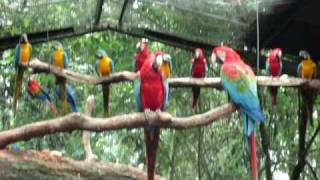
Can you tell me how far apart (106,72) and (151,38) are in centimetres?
59

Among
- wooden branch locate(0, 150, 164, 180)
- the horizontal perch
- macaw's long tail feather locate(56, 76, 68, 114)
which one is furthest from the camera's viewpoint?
macaw's long tail feather locate(56, 76, 68, 114)

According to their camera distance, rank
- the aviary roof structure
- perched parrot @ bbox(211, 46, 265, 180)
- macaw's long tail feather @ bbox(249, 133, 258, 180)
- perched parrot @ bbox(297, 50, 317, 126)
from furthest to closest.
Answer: perched parrot @ bbox(297, 50, 317, 126)
the aviary roof structure
perched parrot @ bbox(211, 46, 265, 180)
macaw's long tail feather @ bbox(249, 133, 258, 180)

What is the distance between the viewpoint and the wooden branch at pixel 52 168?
5.19m

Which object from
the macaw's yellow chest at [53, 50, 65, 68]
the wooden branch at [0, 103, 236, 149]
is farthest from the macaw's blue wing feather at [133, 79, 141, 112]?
the macaw's yellow chest at [53, 50, 65, 68]

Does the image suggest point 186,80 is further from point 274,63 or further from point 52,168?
point 52,168

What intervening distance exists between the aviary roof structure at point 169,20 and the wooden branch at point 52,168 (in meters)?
1.18

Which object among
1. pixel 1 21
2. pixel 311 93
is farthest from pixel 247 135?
pixel 1 21

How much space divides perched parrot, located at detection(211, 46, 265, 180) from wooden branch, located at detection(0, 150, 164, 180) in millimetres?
1677

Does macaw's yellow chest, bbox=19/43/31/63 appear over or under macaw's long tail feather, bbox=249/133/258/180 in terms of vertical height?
over

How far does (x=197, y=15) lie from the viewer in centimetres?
570

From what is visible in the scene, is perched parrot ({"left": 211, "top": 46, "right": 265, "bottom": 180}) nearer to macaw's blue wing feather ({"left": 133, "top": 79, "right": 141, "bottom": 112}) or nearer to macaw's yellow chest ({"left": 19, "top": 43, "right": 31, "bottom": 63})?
macaw's blue wing feather ({"left": 133, "top": 79, "right": 141, "bottom": 112})

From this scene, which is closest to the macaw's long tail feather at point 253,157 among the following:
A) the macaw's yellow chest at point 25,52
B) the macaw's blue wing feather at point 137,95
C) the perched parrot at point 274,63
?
the macaw's blue wing feather at point 137,95

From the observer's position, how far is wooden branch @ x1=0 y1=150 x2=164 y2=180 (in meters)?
5.19

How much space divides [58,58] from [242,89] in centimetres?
278
